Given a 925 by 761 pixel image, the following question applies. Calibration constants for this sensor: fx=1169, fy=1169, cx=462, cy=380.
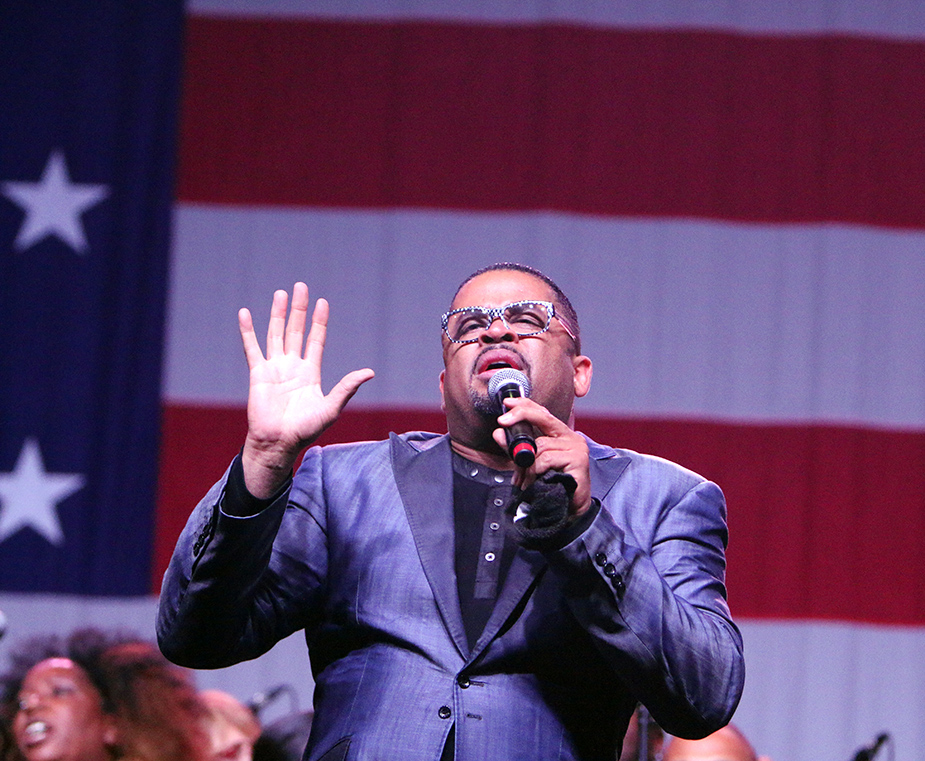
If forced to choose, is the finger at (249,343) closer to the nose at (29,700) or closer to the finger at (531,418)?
the finger at (531,418)

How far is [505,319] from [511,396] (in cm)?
25

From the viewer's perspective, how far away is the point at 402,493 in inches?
68.9

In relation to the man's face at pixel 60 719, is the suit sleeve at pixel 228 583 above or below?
above

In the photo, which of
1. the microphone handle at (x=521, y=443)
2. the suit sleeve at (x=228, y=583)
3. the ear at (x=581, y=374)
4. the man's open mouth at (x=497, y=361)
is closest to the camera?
the microphone handle at (x=521, y=443)

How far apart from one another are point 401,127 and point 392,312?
2.56 feet

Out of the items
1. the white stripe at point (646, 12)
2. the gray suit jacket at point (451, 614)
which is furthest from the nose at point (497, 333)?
the white stripe at point (646, 12)

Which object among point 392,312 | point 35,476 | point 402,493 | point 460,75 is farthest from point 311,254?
point 402,493

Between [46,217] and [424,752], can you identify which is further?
[46,217]

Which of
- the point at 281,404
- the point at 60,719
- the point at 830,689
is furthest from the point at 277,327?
the point at 830,689

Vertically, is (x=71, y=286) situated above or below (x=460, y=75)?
below

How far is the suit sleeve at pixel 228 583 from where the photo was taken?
154 cm

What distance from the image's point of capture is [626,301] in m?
4.78

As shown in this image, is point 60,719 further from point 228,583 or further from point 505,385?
point 505,385

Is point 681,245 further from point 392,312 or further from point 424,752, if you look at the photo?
point 424,752
